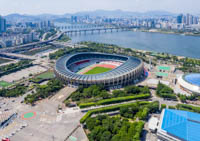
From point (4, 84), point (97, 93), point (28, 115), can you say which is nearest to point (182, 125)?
point (97, 93)

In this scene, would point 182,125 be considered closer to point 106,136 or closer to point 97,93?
point 106,136

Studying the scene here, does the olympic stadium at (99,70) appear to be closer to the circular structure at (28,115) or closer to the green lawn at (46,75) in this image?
the green lawn at (46,75)

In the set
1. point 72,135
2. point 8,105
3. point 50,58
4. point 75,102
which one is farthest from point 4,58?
point 72,135

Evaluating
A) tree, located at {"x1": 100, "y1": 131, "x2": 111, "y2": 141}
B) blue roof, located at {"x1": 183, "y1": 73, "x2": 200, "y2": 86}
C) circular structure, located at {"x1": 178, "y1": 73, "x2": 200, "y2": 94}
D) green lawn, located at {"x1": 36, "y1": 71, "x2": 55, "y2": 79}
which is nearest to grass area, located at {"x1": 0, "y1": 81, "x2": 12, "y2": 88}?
green lawn, located at {"x1": 36, "y1": 71, "x2": 55, "y2": 79}

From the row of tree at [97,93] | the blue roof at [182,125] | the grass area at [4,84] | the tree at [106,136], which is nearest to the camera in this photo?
the blue roof at [182,125]

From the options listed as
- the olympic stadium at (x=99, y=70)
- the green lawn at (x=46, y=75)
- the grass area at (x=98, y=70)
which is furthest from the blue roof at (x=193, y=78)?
the green lawn at (x=46, y=75)

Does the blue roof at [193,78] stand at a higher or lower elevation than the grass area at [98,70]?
higher

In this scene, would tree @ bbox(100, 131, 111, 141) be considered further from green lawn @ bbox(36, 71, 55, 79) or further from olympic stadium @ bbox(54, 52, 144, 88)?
green lawn @ bbox(36, 71, 55, 79)
